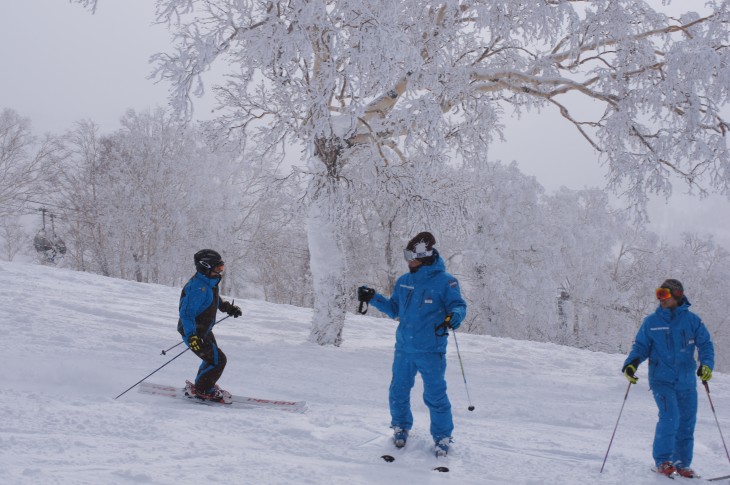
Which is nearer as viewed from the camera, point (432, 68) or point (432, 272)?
point (432, 272)

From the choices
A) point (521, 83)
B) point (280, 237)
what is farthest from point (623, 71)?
point (280, 237)

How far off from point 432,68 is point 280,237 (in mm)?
27521

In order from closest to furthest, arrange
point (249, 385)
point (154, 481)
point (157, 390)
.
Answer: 1. point (154, 481)
2. point (157, 390)
3. point (249, 385)

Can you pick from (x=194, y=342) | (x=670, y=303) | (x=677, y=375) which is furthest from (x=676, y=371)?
(x=194, y=342)

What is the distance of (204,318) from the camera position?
5.61m

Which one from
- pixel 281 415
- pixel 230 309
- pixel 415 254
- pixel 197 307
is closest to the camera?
pixel 415 254

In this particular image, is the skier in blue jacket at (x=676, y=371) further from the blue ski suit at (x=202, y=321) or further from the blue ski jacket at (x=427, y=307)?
the blue ski suit at (x=202, y=321)

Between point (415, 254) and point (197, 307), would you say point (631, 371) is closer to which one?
point (415, 254)

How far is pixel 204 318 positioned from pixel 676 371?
13.4ft

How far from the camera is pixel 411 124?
29.6 feet

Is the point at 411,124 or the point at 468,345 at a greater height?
the point at 411,124

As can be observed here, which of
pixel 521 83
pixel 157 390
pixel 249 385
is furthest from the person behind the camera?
pixel 521 83

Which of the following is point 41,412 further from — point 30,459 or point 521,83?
point 521,83

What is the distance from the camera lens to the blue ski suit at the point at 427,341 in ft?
14.6
